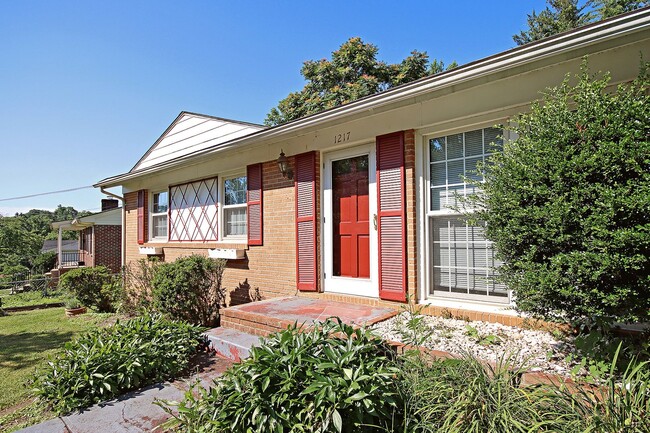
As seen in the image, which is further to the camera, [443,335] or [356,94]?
[356,94]

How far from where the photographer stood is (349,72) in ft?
57.8

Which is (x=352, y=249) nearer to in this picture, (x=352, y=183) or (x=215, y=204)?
(x=352, y=183)

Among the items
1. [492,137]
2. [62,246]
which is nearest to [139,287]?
[492,137]

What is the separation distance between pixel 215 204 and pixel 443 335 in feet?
18.3

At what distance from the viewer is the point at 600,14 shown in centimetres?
1611

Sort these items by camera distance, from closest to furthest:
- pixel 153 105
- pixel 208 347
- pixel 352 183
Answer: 1. pixel 208 347
2. pixel 352 183
3. pixel 153 105

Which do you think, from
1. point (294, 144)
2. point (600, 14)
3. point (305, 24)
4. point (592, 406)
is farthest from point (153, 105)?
point (600, 14)

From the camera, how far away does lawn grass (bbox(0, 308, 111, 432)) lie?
124 inches

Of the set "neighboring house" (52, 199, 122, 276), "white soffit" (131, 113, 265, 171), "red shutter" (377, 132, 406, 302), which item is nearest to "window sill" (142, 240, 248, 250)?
"white soffit" (131, 113, 265, 171)

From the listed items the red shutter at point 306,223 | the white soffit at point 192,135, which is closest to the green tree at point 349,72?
the white soffit at point 192,135

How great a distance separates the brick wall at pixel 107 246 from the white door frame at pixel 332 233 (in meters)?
18.1

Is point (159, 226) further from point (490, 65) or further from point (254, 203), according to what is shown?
point (490, 65)

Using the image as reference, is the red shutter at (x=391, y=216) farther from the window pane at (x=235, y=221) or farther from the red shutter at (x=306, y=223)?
the window pane at (x=235, y=221)

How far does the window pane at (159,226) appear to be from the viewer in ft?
30.2
